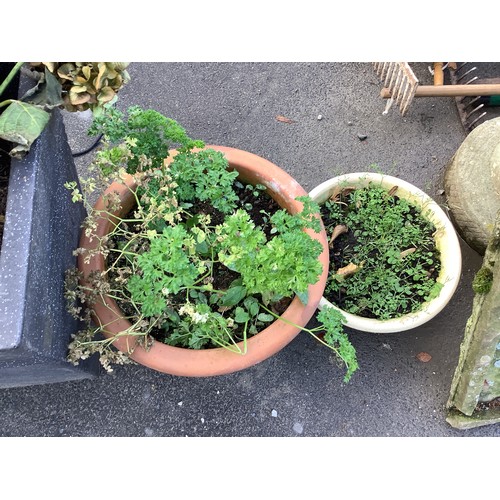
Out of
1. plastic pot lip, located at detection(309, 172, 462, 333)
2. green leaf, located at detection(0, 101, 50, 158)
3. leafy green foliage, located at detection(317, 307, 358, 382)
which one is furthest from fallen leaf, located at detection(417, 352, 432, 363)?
green leaf, located at detection(0, 101, 50, 158)

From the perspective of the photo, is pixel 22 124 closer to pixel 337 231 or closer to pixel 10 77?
pixel 10 77

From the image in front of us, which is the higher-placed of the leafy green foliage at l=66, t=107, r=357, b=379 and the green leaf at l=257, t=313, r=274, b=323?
the leafy green foliage at l=66, t=107, r=357, b=379

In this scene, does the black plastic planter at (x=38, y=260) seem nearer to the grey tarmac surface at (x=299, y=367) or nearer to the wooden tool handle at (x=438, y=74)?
the grey tarmac surface at (x=299, y=367)

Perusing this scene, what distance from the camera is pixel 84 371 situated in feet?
6.82

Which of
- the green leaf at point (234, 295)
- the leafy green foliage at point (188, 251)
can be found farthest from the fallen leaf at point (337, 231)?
the green leaf at point (234, 295)

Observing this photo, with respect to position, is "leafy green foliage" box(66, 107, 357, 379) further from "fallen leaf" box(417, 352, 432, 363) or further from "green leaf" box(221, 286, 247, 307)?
"fallen leaf" box(417, 352, 432, 363)

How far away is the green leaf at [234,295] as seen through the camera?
1.78 meters

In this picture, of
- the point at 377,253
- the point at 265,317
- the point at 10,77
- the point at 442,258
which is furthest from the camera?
the point at 377,253

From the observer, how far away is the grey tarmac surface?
2402mm

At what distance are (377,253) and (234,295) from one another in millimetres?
883

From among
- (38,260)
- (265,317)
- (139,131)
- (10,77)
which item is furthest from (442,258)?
(10,77)

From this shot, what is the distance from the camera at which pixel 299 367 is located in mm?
2471

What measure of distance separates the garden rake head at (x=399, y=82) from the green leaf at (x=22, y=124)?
5.89ft

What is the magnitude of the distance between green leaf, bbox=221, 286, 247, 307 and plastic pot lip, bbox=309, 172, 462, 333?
1.46 feet
